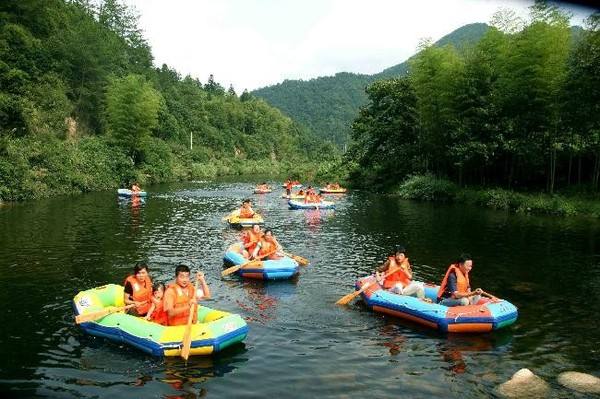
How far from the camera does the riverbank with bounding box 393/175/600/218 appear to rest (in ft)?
85.7

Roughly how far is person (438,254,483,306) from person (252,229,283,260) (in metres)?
5.14

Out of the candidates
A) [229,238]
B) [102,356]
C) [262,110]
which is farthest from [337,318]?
[262,110]

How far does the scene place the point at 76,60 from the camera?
53.2 meters

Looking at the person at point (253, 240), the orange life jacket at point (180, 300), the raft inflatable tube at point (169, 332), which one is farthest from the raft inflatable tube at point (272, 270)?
the orange life jacket at point (180, 300)

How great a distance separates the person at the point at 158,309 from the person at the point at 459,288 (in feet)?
18.4

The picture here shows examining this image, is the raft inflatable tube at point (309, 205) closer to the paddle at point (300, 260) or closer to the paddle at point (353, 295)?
the paddle at point (300, 260)

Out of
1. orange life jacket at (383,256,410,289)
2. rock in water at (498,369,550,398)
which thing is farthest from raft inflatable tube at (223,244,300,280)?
rock in water at (498,369,550,398)

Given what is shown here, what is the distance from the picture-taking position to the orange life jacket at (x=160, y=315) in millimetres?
9547

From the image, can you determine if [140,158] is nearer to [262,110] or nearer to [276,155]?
[276,155]

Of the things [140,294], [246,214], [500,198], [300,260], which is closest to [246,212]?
[246,214]

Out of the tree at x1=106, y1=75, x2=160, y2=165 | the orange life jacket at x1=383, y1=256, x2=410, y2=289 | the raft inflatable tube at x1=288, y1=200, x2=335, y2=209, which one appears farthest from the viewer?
the tree at x1=106, y1=75, x2=160, y2=165

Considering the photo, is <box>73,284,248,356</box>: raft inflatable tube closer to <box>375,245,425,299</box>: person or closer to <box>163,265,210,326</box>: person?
<box>163,265,210,326</box>: person

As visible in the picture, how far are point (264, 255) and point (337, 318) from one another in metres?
4.34

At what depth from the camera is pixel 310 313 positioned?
11297mm
